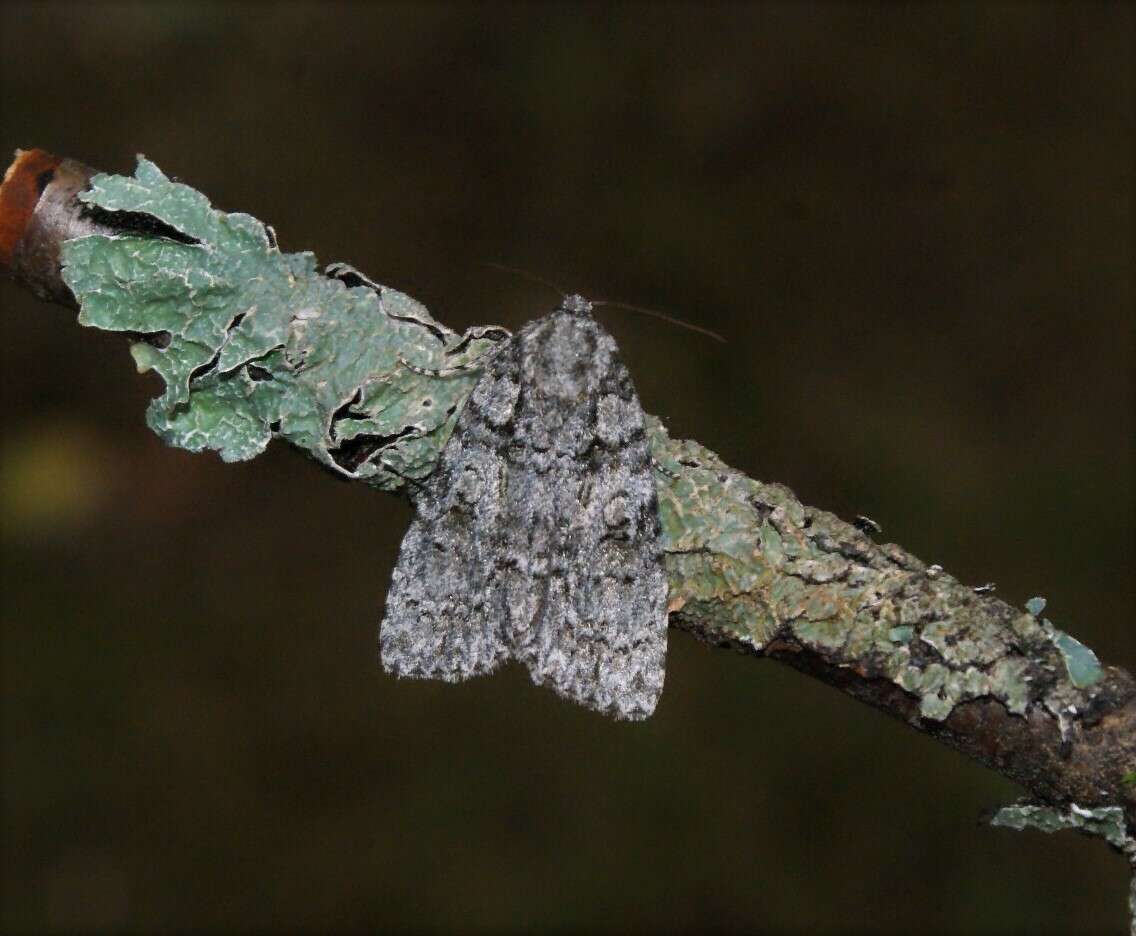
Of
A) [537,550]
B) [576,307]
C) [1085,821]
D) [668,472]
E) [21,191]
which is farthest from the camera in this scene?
[576,307]

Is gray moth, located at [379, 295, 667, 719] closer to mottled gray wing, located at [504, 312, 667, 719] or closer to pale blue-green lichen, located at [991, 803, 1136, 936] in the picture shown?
mottled gray wing, located at [504, 312, 667, 719]

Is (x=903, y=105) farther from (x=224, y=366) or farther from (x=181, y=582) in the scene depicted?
(x=224, y=366)

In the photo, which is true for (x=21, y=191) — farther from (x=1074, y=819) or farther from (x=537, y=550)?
(x=1074, y=819)

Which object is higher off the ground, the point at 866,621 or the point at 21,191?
the point at 21,191

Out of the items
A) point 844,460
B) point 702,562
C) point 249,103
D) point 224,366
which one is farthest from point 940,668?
point 249,103

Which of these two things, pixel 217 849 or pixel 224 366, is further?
pixel 217 849

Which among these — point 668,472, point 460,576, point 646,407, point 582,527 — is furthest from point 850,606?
point 646,407
